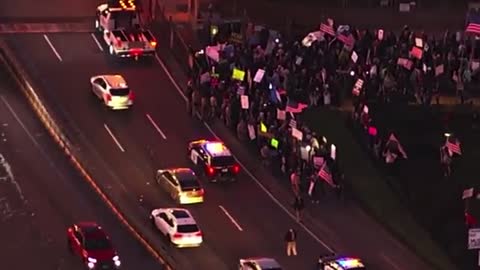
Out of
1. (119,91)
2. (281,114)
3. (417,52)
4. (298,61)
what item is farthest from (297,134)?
(119,91)

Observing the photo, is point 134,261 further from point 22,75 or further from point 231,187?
point 22,75

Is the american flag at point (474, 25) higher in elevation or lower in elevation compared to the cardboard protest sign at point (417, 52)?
higher

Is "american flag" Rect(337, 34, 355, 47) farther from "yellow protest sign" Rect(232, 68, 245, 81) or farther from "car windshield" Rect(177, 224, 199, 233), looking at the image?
"car windshield" Rect(177, 224, 199, 233)

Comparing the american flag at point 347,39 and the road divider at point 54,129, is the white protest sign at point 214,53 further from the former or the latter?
the road divider at point 54,129

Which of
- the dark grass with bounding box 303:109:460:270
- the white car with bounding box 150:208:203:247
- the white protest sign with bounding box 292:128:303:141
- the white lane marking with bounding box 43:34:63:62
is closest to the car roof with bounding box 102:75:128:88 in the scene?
the white lane marking with bounding box 43:34:63:62

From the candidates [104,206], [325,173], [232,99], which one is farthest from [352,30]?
[104,206]

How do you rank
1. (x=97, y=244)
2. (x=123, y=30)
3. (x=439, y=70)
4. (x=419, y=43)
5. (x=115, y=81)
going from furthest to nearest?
(x=123, y=30) < (x=115, y=81) < (x=419, y=43) < (x=439, y=70) < (x=97, y=244)

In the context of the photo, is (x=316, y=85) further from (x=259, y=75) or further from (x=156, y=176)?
(x=156, y=176)

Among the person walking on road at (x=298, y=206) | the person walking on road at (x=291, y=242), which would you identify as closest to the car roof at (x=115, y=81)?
the person walking on road at (x=298, y=206)
